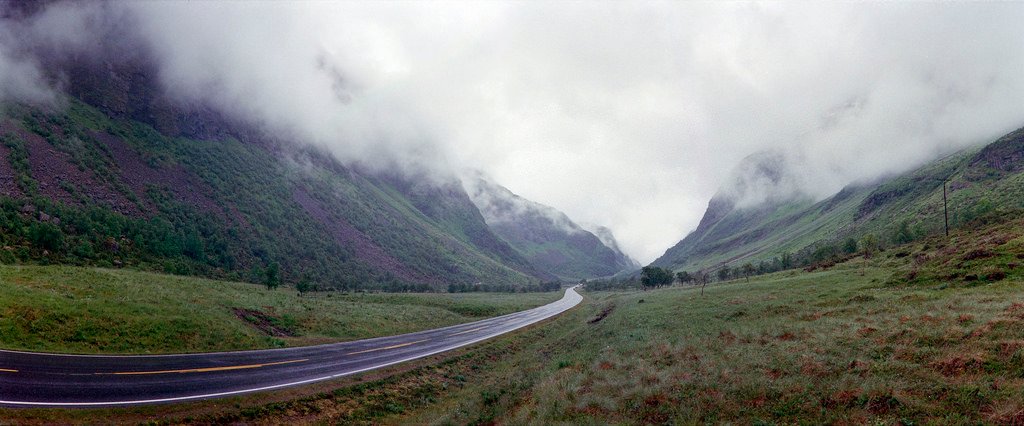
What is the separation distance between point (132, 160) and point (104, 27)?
80841 millimetres

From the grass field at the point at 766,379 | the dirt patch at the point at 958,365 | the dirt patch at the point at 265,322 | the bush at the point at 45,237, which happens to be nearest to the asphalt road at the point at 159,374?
the grass field at the point at 766,379

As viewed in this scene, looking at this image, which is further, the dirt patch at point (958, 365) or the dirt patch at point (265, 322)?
the dirt patch at point (265, 322)

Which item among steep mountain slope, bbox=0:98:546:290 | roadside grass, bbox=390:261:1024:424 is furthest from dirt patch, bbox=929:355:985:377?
steep mountain slope, bbox=0:98:546:290

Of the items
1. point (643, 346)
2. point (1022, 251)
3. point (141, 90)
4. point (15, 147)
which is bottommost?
point (643, 346)

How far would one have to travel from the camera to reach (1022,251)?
29484 mm

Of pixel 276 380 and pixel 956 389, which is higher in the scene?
pixel 956 389

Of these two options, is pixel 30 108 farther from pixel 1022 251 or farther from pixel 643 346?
pixel 1022 251

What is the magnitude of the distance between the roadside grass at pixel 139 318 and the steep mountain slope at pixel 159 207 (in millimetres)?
40395

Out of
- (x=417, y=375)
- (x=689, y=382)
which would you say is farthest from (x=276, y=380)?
(x=689, y=382)

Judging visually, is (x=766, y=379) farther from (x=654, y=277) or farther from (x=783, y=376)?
(x=654, y=277)

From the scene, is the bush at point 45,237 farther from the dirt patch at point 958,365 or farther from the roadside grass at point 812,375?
the dirt patch at point 958,365

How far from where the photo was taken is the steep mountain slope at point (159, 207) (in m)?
79.4

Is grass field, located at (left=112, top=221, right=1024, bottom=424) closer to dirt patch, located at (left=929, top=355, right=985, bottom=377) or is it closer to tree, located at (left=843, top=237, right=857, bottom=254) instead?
dirt patch, located at (left=929, top=355, right=985, bottom=377)

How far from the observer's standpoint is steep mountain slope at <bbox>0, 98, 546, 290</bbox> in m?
79.4
